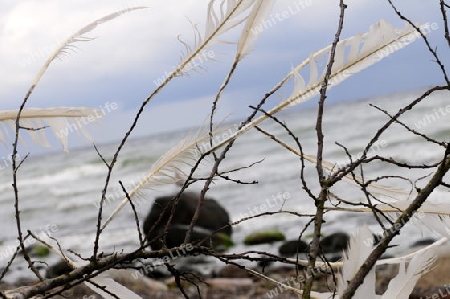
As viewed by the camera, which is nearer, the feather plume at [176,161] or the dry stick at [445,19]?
the dry stick at [445,19]

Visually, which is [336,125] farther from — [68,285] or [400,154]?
[68,285]

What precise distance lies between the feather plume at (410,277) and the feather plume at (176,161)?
0.32m

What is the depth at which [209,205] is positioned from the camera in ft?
34.1

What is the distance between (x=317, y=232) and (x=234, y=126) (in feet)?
0.78

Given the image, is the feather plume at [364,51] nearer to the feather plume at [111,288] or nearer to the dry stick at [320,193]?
the dry stick at [320,193]

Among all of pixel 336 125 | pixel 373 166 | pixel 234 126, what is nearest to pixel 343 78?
pixel 234 126

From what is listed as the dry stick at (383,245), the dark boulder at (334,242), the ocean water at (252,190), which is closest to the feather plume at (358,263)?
the dry stick at (383,245)

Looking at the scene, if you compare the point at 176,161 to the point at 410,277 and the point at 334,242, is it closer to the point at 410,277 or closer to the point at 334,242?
the point at 410,277

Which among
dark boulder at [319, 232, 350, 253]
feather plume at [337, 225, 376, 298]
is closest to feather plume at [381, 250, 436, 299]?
feather plume at [337, 225, 376, 298]

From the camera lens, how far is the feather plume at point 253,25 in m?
0.89

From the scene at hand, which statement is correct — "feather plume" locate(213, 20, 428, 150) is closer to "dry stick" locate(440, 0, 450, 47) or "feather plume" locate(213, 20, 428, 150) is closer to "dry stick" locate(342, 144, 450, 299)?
"dry stick" locate(440, 0, 450, 47)

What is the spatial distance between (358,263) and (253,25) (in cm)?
37

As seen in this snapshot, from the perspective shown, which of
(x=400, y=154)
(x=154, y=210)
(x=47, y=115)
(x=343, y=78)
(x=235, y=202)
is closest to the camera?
(x=343, y=78)

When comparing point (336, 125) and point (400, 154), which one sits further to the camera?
point (336, 125)
